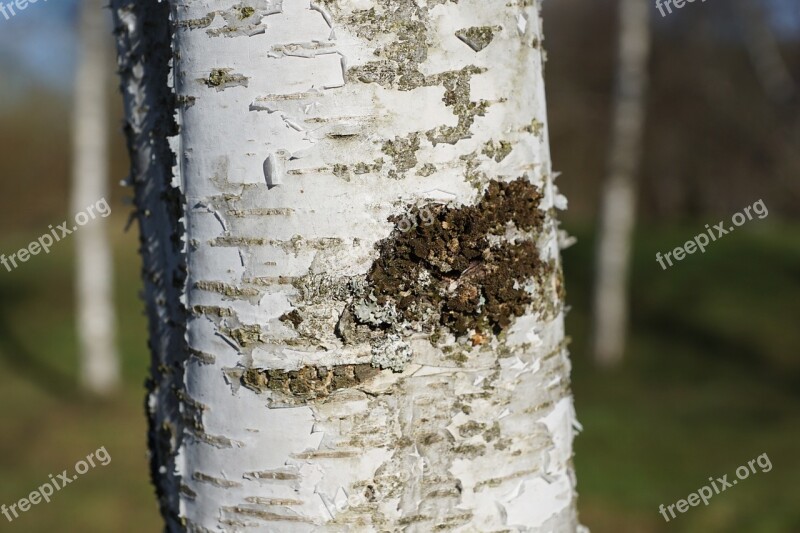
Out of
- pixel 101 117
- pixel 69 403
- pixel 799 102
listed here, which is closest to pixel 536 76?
pixel 101 117

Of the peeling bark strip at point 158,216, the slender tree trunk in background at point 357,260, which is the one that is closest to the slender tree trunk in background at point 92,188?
the peeling bark strip at point 158,216

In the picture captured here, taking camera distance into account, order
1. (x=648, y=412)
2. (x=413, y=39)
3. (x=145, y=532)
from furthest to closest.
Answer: (x=648, y=412)
(x=145, y=532)
(x=413, y=39)

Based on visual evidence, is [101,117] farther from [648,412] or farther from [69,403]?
[648,412]

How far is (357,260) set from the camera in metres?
1.02

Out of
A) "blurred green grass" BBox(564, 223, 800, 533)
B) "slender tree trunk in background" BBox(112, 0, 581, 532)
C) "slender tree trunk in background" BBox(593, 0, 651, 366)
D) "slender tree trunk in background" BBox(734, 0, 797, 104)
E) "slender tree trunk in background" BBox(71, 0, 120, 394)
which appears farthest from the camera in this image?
"slender tree trunk in background" BBox(734, 0, 797, 104)

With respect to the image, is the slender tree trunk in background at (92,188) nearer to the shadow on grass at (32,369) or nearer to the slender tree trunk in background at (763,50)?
the shadow on grass at (32,369)

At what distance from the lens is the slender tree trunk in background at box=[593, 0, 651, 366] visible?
7797 mm

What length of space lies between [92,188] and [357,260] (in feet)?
24.0

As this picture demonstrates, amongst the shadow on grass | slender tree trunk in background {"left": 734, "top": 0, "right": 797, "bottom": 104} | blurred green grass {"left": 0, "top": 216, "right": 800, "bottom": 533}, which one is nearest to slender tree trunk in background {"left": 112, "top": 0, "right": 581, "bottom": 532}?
blurred green grass {"left": 0, "top": 216, "right": 800, "bottom": 533}

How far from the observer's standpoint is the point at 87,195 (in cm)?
756

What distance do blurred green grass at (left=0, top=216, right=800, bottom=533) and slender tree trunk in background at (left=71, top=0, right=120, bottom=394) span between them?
18.6 inches

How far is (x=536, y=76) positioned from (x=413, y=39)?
0.26 meters

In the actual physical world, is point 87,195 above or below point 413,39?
below

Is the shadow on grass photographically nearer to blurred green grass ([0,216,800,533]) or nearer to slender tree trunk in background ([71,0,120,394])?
blurred green grass ([0,216,800,533])
